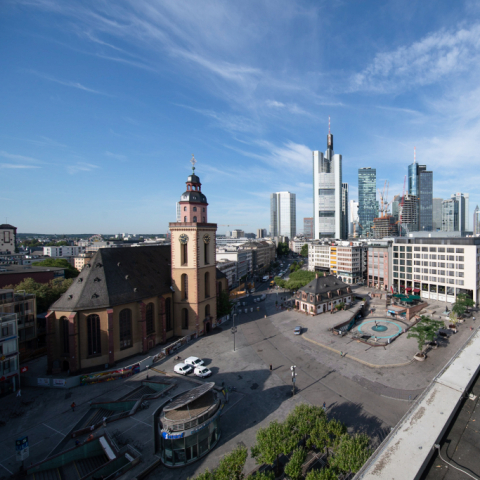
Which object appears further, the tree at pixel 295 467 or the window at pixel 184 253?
the window at pixel 184 253

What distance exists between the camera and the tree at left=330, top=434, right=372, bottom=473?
14.5m

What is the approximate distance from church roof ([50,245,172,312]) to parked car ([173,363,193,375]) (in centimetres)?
1173

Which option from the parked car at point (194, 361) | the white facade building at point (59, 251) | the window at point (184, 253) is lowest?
the parked car at point (194, 361)

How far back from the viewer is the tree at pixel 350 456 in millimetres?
14473

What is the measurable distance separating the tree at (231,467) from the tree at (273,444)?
138 cm

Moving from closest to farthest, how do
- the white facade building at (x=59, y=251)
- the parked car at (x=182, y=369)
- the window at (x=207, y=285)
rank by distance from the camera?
the parked car at (x=182, y=369) < the window at (x=207, y=285) < the white facade building at (x=59, y=251)

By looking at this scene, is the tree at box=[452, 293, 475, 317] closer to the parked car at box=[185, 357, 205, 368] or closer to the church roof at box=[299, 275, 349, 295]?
the church roof at box=[299, 275, 349, 295]

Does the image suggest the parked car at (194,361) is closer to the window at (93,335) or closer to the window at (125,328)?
the window at (125,328)

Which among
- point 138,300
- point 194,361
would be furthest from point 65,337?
point 194,361

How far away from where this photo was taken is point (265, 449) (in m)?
16.7

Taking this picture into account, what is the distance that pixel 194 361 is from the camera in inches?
1414

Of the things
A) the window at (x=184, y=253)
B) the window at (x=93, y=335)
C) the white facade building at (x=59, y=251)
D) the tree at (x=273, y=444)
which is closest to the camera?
the tree at (x=273, y=444)

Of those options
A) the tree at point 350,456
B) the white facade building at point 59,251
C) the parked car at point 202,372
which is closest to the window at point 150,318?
the parked car at point 202,372

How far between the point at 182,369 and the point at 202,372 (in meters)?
2.99
